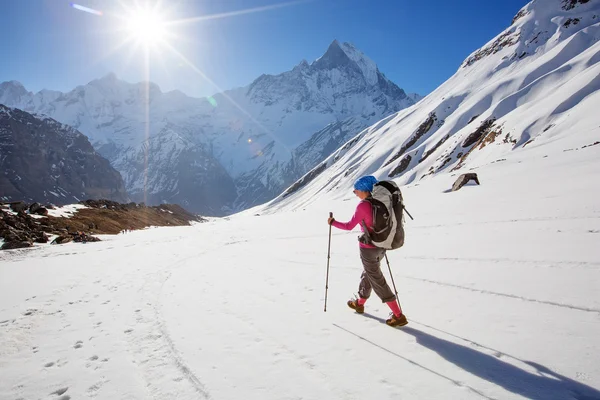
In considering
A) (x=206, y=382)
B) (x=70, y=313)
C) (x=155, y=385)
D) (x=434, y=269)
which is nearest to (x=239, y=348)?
(x=206, y=382)

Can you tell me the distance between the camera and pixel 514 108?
63.9 metres

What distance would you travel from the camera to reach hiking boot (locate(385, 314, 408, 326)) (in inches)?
212

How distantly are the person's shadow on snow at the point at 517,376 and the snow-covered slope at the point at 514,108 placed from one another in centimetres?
2231

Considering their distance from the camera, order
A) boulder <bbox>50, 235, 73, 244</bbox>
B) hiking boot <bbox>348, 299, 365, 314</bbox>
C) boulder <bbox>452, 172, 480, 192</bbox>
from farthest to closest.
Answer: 1. boulder <bbox>452, 172, 480, 192</bbox>
2. boulder <bbox>50, 235, 73, 244</bbox>
3. hiking boot <bbox>348, 299, 365, 314</bbox>

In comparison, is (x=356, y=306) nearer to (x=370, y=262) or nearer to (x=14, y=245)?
(x=370, y=262)

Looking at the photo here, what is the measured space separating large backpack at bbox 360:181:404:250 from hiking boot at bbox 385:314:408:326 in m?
1.22

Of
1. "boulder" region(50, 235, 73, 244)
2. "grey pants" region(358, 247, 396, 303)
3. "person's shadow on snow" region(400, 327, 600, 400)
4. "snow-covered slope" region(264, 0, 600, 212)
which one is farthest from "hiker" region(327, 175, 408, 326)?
"boulder" region(50, 235, 73, 244)

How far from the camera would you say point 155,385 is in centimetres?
420

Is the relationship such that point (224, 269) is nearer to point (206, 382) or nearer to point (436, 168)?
point (206, 382)

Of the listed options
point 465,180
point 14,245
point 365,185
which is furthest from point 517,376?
point 14,245

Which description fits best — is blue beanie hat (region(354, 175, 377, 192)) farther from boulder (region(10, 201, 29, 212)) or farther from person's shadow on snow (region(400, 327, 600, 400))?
boulder (region(10, 201, 29, 212))

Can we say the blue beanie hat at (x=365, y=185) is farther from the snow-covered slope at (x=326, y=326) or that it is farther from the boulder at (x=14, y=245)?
the boulder at (x=14, y=245)

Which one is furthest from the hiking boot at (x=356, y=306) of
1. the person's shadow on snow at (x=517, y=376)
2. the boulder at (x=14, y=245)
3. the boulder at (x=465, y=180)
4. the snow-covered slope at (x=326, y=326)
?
the boulder at (x=14, y=245)

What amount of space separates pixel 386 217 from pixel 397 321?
6.10ft
